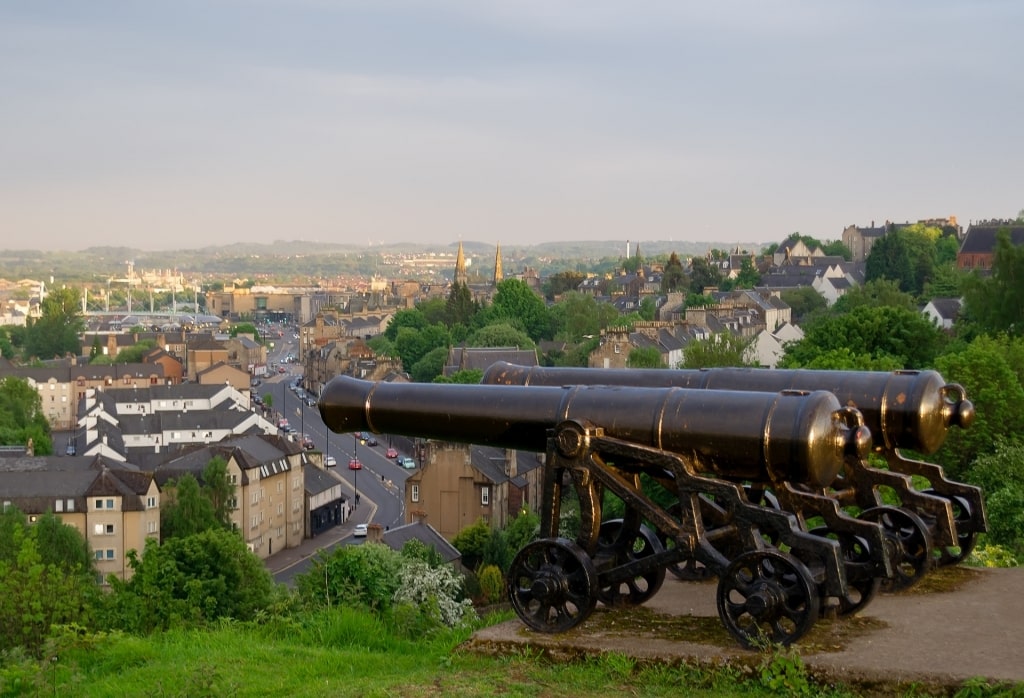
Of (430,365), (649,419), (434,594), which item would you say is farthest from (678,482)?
(430,365)

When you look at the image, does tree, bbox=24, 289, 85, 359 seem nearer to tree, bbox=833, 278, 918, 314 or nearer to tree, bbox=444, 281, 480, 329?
tree, bbox=444, 281, 480, 329

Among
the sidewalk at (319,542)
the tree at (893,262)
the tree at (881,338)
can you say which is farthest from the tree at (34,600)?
the tree at (893,262)

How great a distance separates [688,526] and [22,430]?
3012 inches

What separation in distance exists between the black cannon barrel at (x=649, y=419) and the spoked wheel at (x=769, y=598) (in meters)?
0.65

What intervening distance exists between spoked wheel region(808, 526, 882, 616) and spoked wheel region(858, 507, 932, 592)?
642mm

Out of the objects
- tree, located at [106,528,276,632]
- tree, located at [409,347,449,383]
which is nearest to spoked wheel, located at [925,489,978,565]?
tree, located at [106,528,276,632]

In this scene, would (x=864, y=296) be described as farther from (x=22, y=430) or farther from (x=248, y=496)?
(x=22, y=430)

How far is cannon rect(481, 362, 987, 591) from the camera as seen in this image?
35.6ft

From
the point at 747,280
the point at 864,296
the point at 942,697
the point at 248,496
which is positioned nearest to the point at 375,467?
the point at 248,496

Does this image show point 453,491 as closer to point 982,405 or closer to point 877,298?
point 982,405

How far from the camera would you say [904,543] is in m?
11.2

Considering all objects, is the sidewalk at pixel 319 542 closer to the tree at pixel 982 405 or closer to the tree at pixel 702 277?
the tree at pixel 982 405

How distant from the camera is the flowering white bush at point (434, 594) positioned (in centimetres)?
1210

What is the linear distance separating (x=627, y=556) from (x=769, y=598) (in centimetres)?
165
